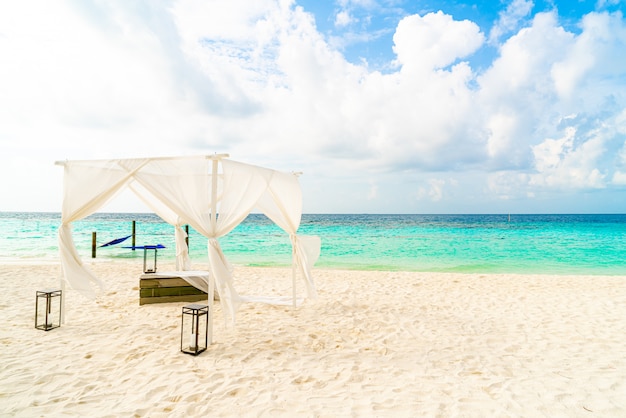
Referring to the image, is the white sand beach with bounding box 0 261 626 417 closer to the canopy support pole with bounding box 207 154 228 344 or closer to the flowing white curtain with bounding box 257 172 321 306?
the canopy support pole with bounding box 207 154 228 344

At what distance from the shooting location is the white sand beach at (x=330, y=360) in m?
2.51

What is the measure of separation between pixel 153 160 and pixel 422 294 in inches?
192

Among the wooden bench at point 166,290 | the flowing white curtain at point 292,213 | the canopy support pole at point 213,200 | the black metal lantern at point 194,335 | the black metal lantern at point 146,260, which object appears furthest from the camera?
the black metal lantern at point 146,260

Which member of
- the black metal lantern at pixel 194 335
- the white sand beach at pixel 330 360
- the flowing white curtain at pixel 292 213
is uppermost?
Result: the flowing white curtain at pixel 292 213

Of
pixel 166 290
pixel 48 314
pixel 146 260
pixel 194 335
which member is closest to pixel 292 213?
pixel 194 335

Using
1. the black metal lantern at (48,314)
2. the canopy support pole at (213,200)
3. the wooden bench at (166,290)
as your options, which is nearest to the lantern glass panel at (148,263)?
the wooden bench at (166,290)

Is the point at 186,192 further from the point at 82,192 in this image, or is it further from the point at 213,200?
the point at 82,192

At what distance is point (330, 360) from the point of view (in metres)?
3.31

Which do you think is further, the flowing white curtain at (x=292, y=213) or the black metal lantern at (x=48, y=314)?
the flowing white curtain at (x=292, y=213)

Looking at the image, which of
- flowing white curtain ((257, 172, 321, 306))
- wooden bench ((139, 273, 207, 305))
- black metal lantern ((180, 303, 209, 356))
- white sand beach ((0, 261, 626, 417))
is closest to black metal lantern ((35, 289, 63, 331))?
white sand beach ((0, 261, 626, 417))

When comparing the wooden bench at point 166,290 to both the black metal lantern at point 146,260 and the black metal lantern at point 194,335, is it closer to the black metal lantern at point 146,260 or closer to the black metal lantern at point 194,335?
the black metal lantern at point 146,260

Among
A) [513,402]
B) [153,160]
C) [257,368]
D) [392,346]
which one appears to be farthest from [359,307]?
[153,160]

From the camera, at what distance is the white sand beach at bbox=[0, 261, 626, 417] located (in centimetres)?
251

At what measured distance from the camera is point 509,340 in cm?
394
